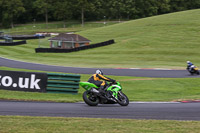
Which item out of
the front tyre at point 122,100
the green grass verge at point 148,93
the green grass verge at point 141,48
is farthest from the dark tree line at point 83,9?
the front tyre at point 122,100

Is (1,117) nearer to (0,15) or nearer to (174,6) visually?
(174,6)

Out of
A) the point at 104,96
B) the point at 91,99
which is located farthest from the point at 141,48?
the point at 91,99

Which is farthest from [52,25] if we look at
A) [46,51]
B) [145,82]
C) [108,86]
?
[108,86]

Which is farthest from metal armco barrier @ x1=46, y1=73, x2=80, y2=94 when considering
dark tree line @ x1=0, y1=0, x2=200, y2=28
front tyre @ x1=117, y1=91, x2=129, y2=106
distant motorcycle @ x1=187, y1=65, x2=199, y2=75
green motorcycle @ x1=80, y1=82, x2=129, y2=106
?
dark tree line @ x1=0, y1=0, x2=200, y2=28

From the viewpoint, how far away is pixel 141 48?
52.3 metres

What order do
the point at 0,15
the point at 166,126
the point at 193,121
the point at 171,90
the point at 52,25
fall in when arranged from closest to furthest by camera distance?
1. the point at 166,126
2. the point at 193,121
3. the point at 171,90
4. the point at 52,25
5. the point at 0,15

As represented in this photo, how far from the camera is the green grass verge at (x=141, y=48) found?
41000 mm

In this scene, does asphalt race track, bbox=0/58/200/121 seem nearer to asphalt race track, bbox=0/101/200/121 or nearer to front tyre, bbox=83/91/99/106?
asphalt race track, bbox=0/101/200/121

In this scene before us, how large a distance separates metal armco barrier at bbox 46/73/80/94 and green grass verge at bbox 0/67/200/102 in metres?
0.29

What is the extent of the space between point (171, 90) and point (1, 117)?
11.4 meters

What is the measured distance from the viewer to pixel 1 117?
415 inches

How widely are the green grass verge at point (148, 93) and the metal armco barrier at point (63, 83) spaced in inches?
11.4

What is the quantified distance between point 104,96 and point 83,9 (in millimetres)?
106985

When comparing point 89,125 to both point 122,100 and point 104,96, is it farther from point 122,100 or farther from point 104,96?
point 122,100
